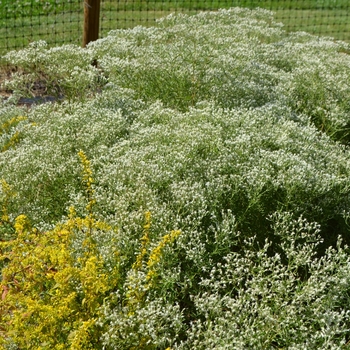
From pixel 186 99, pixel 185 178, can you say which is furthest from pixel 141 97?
pixel 185 178

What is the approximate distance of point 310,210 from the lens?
4207mm

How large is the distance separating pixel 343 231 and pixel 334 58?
314cm

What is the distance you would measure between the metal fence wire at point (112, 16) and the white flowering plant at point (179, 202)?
3.68 m

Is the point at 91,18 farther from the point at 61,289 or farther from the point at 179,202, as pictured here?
the point at 61,289

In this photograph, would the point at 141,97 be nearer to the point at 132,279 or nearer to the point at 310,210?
the point at 310,210

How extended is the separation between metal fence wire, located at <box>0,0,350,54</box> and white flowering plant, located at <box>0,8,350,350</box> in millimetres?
3676

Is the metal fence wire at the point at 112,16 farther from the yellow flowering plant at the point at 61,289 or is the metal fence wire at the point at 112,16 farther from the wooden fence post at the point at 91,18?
the yellow flowering plant at the point at 61,289

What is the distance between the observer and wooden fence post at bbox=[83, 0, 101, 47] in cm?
798

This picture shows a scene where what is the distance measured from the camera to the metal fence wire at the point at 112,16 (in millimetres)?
10008

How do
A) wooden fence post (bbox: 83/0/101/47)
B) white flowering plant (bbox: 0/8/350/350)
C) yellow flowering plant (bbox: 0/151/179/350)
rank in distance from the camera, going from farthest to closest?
wooden fence post (bbox: 83/0/101/47) < white flowering plant (bbox: 0/8/350/350) < yellow flowering plant (bbox: 0/151/179/350)

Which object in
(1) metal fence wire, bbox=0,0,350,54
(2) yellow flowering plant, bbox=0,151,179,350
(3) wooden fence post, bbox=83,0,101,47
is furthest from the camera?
(1) metal fence wire, bbox=0,0,350,54

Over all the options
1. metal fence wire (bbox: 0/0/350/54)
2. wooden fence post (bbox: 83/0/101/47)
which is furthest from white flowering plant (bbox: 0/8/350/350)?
metal fence wire (bbox: 0/0/350/54)

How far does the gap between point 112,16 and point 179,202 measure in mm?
9135

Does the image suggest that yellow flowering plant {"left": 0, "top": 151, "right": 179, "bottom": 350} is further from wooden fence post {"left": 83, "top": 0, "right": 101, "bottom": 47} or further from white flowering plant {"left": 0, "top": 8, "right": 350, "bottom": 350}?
wooden fence post {"left": 83, "top": 0, "right": 101, "bottom": 47}
